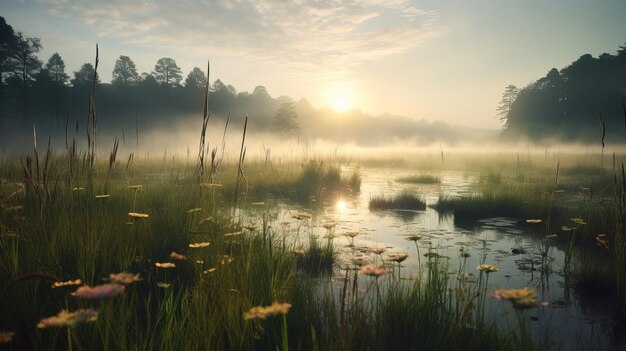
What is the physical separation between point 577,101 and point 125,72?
2347 inches

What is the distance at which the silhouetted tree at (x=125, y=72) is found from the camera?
4891cm

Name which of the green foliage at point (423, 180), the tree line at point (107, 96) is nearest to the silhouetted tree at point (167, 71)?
the tree line at point (107, 96)

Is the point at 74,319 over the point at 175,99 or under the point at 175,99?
under

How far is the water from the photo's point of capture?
7.57 feet

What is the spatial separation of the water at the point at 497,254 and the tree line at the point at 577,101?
40.6 m

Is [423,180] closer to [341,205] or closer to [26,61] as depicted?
[341,205]

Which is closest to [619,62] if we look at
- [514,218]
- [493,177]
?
[493,177]

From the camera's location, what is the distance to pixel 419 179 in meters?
12.2

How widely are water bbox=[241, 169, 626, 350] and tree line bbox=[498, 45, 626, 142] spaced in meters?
40.6

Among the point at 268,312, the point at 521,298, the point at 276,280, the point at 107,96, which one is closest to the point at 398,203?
the point at 276,280

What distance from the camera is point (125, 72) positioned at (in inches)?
1956

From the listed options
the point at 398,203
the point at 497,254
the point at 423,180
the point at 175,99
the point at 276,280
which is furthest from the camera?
the point at 175,99

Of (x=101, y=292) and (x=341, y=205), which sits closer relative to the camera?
(x=101, y=292)

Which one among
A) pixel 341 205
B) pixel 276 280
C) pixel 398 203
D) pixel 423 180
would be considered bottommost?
pixel 341 205
